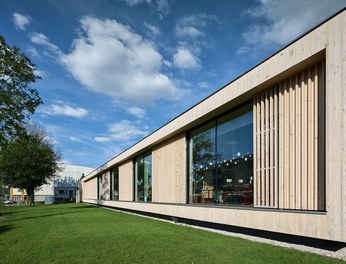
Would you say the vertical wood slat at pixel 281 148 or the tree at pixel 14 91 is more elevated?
the tree at pixel 14 91

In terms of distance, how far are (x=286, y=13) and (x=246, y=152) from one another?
418 centimetres

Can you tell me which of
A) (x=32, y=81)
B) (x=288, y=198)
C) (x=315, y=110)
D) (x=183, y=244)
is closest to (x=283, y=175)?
(x=288, y=198)

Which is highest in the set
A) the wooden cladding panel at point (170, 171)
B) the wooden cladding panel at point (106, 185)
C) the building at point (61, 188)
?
the wooden cladding panel at point (170, 171)

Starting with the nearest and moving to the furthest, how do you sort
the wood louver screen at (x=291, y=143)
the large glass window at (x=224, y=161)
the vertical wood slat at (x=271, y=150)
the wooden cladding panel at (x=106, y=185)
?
the wood louver screen at (x=291, y=143) → the vertical wood slat at (x=271, y=150) → the large glass window at (x=224, y=161) → the wooden cladding panel at (x=106, y=185)

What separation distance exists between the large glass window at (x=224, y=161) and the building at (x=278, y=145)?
0.03 meters

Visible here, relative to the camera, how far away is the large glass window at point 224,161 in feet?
31.9

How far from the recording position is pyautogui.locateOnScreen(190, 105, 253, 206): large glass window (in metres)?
9.73

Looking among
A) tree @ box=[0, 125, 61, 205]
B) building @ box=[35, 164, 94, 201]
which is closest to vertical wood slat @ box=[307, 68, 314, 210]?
tree @ box=[0, 125, 61, 205]

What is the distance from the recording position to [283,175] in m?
7.89

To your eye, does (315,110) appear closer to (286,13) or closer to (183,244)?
(286,13)

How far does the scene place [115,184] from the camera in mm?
28375

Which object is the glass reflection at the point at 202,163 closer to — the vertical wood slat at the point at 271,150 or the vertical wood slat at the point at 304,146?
the vertical wood slat at the point at 271,150

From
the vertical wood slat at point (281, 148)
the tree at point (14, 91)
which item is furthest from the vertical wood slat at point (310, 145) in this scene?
the tree at point (14, 91)

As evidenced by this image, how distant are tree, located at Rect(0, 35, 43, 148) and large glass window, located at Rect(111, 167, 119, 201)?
9901 mm
